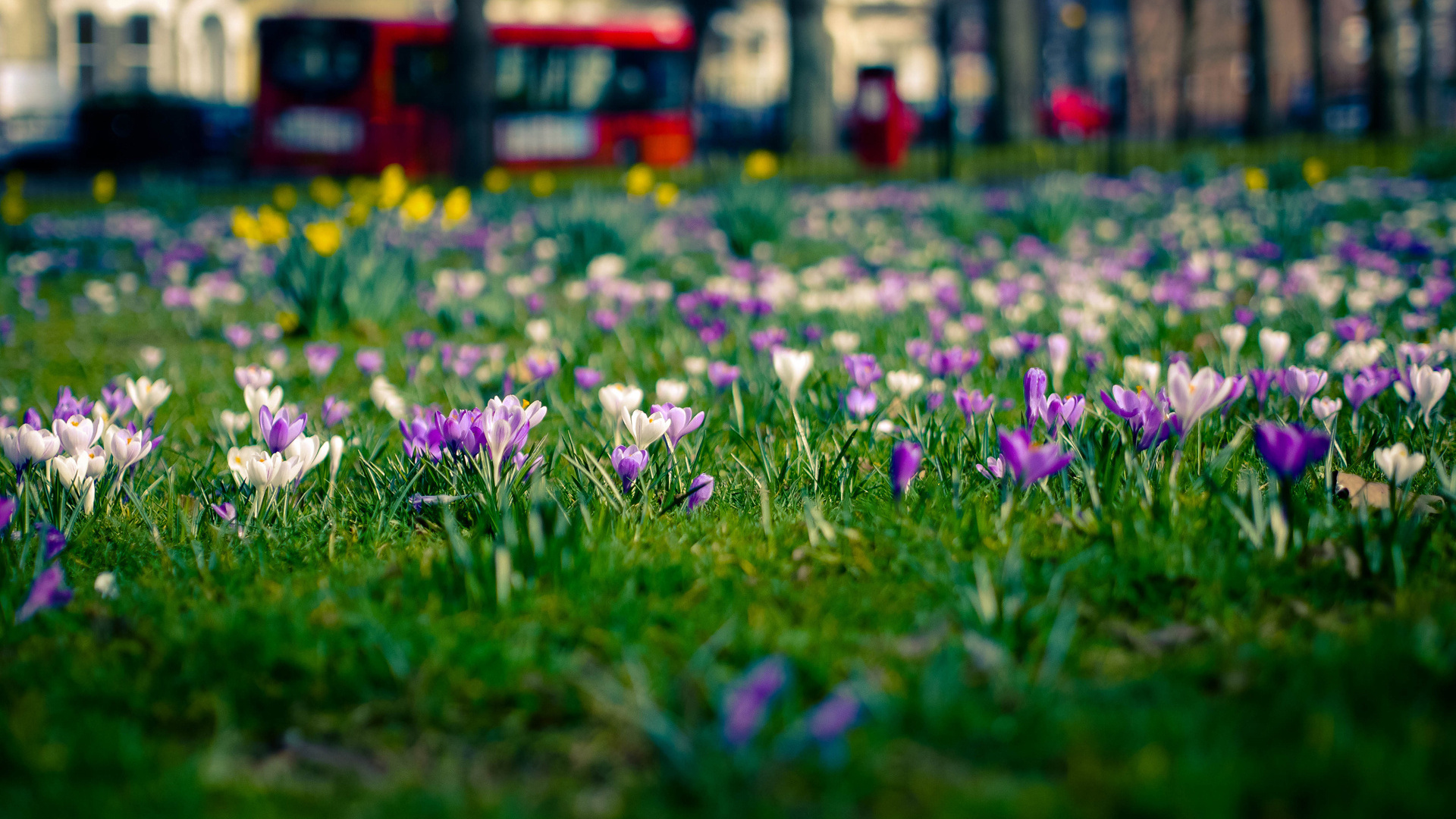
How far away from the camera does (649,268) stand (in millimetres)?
6742

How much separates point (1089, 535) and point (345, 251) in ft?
13.7

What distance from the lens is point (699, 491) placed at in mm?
2119

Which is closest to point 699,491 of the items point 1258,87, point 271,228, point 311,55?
point 271,228

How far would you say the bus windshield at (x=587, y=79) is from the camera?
19219mm

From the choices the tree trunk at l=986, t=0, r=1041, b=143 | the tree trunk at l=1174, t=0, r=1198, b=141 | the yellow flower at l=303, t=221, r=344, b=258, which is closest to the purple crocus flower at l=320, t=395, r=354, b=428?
the yellow flower at l=303, t=221, r=344, b=258

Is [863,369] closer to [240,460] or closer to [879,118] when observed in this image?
[240,460]

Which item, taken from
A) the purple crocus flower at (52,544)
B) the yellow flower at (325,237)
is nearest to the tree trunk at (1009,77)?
the yellow flower at (325,237)

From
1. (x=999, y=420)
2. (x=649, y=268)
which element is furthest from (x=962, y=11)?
(x=999, y=420)

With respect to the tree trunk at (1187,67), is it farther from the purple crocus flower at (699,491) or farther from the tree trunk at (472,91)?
the purple crocus flower at (699,491)

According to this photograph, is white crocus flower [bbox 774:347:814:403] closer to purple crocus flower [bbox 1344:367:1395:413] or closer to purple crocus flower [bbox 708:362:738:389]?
purple crocus flower [bbox 708:362:738:389]

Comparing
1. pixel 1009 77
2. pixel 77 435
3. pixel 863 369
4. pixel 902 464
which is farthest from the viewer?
pixel 1009 77

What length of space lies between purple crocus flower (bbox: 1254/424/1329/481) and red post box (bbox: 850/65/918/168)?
17.3 metres

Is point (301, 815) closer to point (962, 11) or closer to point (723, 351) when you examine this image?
point (723, 351)

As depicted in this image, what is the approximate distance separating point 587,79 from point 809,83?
4.41 m
